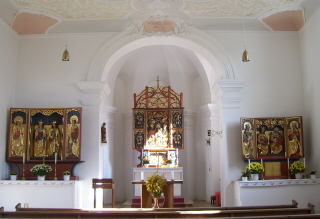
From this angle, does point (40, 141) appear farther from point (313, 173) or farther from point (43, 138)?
point (313, 173)

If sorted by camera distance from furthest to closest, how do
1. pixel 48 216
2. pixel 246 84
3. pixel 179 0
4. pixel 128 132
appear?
pixel 128 132 < pixel 246 84 < pixel 179 0 < pixel 48 216

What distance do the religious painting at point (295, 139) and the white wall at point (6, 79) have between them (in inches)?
282

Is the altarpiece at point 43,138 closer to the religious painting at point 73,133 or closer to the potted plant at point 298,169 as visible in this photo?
the religious painting at point 73,133

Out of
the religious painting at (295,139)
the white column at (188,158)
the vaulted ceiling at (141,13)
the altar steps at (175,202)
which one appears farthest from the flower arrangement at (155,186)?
the white column at (188,158)

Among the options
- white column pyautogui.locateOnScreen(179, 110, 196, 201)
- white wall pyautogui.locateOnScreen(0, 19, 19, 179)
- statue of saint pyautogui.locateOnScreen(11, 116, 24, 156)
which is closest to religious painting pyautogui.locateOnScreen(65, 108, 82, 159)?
statue of saint pyautogui.locateOnScreen(11, 116, 24, 156)

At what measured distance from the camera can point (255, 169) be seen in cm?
891

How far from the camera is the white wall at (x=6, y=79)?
30.7 ft

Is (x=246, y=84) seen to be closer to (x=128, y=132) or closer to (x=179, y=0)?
(x=179, y=0)

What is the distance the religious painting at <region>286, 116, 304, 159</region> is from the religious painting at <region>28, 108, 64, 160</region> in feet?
Answer: 19.0

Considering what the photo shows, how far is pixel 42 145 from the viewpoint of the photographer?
9.48 metres

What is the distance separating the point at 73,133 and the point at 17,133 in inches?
56.2

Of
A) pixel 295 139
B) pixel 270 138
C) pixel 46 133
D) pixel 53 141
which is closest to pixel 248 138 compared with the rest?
pixel 270 138

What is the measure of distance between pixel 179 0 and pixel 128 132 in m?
6.94

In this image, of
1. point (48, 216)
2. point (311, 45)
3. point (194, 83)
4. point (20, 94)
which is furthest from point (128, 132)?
point (48, 216)
